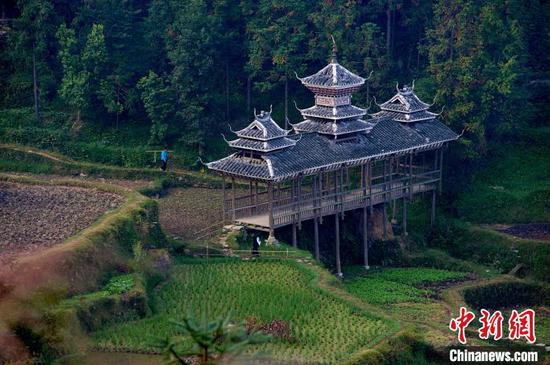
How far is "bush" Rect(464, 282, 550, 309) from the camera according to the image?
4553 centimetres

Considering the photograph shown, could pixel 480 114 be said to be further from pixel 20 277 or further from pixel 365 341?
pixel 20 277

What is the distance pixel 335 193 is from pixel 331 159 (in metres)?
1.63

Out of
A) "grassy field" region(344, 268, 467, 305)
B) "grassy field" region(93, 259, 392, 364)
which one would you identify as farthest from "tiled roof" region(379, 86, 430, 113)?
"grassy field" region(93, 259, 392, 364)

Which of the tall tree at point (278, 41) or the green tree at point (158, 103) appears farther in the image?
the tall tree at point (278, 41)

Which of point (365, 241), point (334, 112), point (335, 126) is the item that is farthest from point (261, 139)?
point (365, 241)

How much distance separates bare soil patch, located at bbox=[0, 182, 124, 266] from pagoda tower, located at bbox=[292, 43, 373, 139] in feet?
28.1

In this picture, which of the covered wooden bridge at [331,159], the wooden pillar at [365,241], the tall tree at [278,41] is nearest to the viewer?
the covered wooden bridge at [331,159]

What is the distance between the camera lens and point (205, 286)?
1556 inches

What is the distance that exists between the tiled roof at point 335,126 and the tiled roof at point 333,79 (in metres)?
1.47

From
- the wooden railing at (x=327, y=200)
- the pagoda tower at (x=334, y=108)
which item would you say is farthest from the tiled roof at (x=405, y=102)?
the pagoda tower at (x=334, y=108)

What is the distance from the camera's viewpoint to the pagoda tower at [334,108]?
155 feet

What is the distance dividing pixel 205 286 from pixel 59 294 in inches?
251

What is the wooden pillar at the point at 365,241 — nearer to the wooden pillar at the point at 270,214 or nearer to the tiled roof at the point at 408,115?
the tiled roof at the point at 408,115
